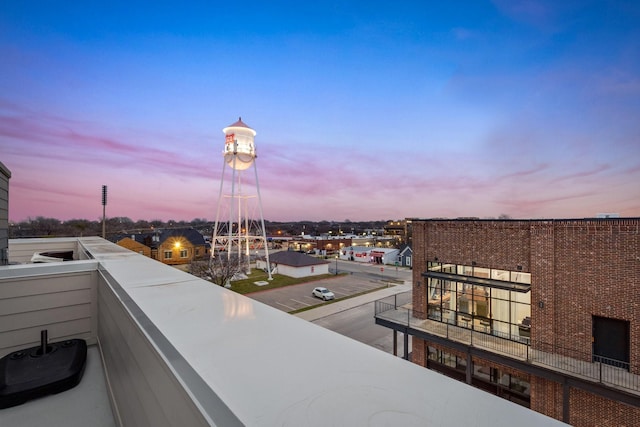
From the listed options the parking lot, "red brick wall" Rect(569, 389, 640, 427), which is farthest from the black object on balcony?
the parking lot

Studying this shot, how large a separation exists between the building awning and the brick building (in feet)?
0.11

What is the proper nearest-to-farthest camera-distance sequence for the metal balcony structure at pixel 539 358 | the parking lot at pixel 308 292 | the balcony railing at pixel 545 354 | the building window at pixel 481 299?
the metal balcony structure at pixel 539 358
the balcony railing at pixel 545 354
the building window at pixel 481 299
the parking lot at pixel 308 292

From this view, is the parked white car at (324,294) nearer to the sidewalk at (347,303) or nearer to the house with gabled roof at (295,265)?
the sidewalk at (347,303)

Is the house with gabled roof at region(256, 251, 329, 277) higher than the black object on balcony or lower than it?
lower

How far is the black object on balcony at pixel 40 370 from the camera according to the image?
3316 millimetres

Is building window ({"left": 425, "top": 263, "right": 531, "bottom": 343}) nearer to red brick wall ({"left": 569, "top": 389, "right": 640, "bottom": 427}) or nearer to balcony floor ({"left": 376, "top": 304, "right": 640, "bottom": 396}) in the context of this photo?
balcony floor ({"left": 376, "top": 304, "right": 640, "bottom": 396})

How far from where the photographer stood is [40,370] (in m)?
3.71

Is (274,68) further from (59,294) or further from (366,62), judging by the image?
(59,294)

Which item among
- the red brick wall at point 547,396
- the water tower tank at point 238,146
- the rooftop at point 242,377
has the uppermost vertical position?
the water tower tank at point 238,146

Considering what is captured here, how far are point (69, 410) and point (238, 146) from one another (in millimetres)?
24968

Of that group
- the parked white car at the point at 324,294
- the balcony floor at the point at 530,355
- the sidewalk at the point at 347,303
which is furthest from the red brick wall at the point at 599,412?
the parked white car at the point at 324,294

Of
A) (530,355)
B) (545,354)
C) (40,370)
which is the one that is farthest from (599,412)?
(40,370)

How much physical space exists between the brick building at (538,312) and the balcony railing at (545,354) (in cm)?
3

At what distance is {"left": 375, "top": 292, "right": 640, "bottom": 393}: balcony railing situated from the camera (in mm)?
7845
